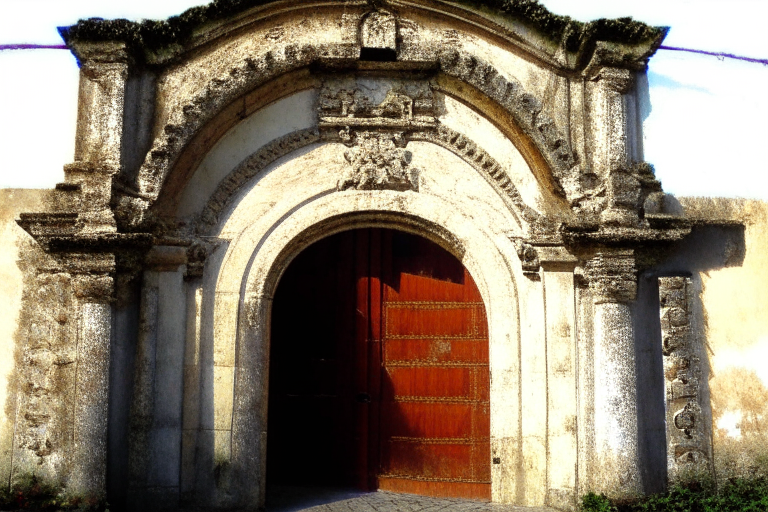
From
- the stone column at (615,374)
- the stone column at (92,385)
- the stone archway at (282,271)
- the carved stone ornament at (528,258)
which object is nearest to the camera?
the stone column at (92,385)

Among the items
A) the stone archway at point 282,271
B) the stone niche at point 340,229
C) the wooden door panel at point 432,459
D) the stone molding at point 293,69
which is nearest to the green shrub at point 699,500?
the stone niche at point 340,229

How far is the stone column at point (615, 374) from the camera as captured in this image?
19.7 ft

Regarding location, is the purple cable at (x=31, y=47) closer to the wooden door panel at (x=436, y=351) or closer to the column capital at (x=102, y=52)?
the column capital at (x=102, y=52)

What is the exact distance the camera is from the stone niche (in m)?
6.18

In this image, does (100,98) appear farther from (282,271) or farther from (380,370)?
(380,370)

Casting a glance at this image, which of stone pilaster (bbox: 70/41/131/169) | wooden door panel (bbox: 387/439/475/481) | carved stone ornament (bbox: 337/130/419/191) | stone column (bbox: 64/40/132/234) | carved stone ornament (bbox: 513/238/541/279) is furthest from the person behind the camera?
wooden door panel (bbox: 387/439/475/481)

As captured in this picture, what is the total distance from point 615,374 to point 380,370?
1.96 meters

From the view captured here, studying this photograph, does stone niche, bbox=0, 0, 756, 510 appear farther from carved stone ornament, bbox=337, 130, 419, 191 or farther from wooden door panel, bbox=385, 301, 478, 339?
wooden door panel, bbox=385, 301, 478, 339

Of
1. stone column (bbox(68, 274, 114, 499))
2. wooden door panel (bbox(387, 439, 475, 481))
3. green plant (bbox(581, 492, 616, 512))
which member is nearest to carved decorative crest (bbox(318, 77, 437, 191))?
stone column (bbox(68, 274, 114, 499))

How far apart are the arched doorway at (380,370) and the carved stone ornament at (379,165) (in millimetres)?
701

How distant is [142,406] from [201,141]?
204 cm

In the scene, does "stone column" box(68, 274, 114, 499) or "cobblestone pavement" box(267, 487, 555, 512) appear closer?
"stone column" box(68, 274, 114, 499)

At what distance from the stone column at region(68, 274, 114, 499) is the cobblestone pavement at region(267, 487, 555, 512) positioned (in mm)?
1362

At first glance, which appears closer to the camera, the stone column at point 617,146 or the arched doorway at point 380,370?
the stone column at point 617,146
